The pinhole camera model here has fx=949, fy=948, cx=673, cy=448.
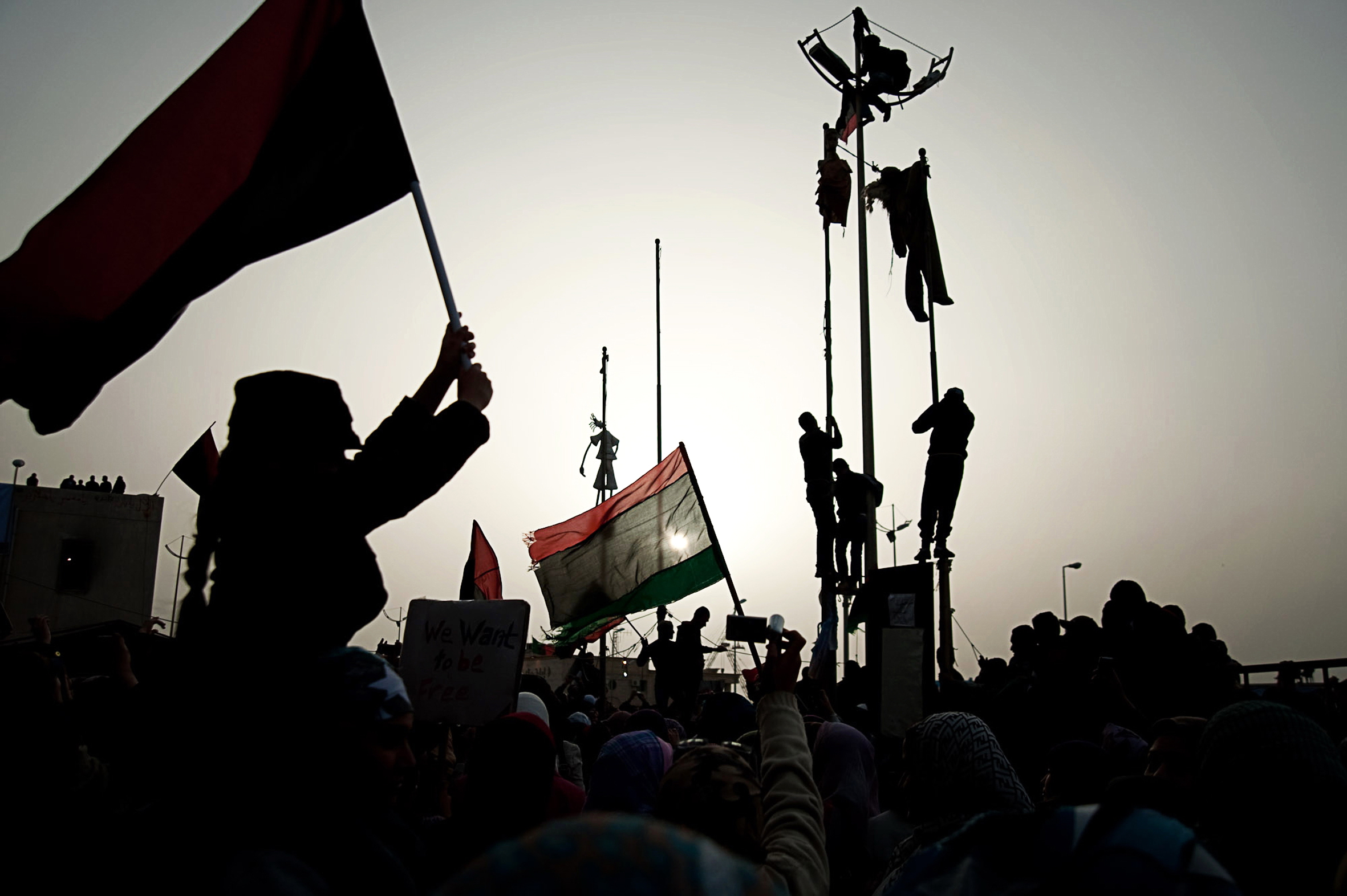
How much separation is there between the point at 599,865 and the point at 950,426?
30.6 ft

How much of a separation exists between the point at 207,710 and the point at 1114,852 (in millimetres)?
1607

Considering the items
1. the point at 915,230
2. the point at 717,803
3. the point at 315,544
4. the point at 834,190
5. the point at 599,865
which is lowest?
the point at 717,803

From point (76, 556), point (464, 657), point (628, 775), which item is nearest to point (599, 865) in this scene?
point (628, 775)

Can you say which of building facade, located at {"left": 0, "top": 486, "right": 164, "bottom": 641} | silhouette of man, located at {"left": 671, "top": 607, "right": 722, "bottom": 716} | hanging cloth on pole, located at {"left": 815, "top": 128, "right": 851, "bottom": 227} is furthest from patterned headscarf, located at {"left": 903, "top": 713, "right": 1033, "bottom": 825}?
building facade, located at {"left": 0, "top": 486, "right": 164, "bottom": 641}

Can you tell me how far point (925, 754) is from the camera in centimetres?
287

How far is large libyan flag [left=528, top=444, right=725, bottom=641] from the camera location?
786cm

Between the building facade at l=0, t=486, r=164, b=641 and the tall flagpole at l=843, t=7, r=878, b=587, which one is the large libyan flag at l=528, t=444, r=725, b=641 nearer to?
the tall flagpole at l=843, t=7, r=878, b=587

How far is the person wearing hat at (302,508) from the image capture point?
206 centimetres

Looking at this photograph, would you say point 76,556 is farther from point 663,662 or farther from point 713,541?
point 713,541

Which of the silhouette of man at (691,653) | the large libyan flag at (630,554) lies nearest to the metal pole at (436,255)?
the large libyan flag at (630,554)

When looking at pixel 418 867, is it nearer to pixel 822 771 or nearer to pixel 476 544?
pixel 822 771

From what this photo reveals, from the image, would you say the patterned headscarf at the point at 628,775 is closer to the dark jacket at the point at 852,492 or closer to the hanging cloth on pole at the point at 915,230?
the dark jacket at the point at 852,492

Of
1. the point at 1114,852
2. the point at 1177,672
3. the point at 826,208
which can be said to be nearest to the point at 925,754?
the point at 1114,852

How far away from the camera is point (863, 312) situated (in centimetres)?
1526
